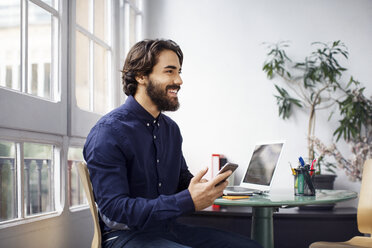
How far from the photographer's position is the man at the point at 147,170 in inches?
56.1

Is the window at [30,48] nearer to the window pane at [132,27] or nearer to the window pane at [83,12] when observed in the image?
the window pane at [83,12]

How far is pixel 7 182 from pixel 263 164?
131 centimetres

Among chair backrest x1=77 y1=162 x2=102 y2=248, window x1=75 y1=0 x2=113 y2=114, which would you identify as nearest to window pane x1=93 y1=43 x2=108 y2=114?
window x1=75 y1=0 x2=113 y2=114

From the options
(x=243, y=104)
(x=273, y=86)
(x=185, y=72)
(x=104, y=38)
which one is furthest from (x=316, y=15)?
(x=104, y=38)

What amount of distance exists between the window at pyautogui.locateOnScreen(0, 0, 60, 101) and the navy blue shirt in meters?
0.70

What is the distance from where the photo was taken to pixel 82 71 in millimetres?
2844

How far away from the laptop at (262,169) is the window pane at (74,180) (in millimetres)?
1022

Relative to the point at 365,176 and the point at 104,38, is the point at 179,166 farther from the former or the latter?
the point at 104,38

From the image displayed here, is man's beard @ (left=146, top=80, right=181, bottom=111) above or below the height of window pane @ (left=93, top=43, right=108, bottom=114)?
below

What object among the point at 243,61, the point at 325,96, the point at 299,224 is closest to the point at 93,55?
the point at 243,61

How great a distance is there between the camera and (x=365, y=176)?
240 cm

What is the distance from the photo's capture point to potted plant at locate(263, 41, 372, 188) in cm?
354

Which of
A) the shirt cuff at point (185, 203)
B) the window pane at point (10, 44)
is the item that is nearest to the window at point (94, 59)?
the window pane at point (10, 44)

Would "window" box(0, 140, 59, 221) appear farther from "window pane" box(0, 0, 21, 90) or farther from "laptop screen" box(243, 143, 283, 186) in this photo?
"laptop screen" box(243, 143, 283, 186)
